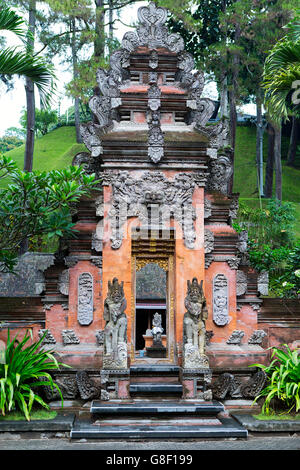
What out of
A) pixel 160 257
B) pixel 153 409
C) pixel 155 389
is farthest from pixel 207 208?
pixel 153 409

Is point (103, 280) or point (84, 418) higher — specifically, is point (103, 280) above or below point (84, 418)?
above

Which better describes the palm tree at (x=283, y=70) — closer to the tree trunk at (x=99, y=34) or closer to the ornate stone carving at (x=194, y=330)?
the ornate stone carving at (x=194, y=330)

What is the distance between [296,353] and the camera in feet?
28.8

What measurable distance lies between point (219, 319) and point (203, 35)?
20513 millimetres

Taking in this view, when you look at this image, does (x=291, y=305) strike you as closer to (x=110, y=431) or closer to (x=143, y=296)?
(x=110, y=431)

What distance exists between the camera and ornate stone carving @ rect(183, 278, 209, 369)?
8.73 metres

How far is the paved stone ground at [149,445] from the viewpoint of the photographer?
7.10 m

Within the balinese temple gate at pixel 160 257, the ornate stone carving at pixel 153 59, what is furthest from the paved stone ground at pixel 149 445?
the ornate stone carving at pixel 153 59

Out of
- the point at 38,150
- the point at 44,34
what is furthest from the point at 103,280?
the point at 38,150

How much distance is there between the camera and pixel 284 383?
845 cm

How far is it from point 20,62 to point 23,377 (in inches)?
205

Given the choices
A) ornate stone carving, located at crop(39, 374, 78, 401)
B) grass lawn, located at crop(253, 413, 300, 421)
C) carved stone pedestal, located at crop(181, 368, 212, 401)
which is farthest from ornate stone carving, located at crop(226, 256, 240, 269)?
ornate stone carving, located at crop(39, 374, 78, 401)

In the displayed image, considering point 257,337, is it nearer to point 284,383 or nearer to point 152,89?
point 284,383

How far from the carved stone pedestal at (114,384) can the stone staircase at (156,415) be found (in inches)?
4.4
